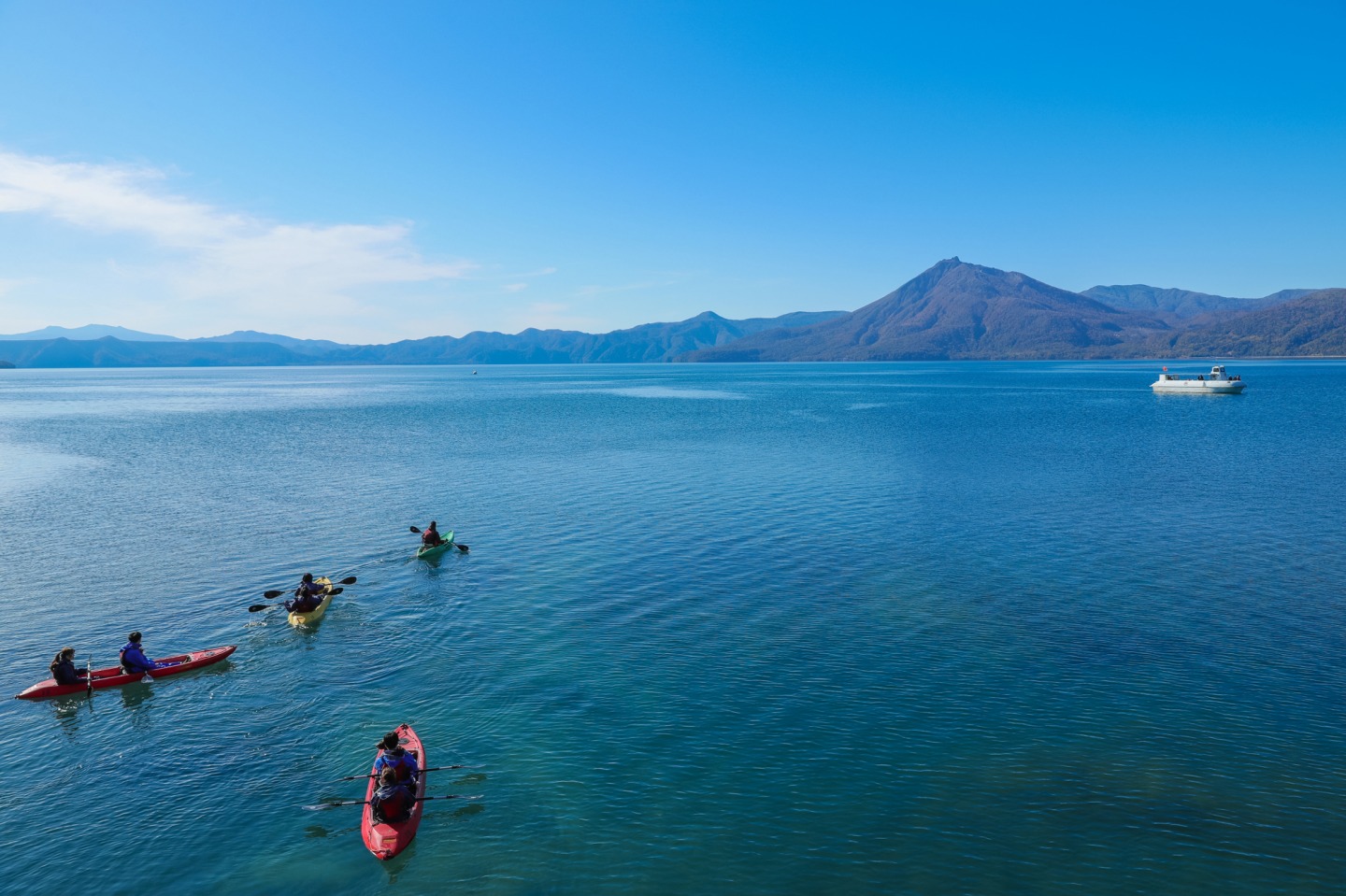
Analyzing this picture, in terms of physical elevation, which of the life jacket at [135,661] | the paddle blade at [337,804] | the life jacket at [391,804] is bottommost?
the paddle blade at [337,804]

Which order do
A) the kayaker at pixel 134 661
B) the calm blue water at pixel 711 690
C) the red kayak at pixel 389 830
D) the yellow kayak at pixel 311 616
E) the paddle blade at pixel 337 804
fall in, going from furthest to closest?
the yellow kayak at pixel 311 616
the kayaker at pixel 134 661
the paddle blade at pixel 337 804
the red kayak at pixel 389 830
the calm blue water at pixel 711 690

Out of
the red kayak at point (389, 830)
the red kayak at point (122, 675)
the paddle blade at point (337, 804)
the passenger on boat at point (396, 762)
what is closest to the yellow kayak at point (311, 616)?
the red kayak at point (122, 675)

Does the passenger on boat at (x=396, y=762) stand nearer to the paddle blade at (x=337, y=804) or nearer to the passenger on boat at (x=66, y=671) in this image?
the paddle blade at (x=337, y=804)

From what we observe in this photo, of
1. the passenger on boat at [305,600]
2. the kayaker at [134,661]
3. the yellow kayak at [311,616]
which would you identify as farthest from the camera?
the passenger on boat at [305,600]

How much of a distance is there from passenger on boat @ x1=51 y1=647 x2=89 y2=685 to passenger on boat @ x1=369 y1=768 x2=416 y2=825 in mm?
16393

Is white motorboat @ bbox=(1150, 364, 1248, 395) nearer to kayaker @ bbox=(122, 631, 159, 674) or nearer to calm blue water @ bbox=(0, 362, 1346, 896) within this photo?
calm blue water @ bbox=(0, 362, 1346, 896)

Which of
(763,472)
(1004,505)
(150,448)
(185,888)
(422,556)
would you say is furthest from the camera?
(150,448)

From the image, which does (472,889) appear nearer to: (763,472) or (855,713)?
(855,713)

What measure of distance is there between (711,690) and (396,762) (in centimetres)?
1153

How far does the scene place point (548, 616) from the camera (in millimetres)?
35375

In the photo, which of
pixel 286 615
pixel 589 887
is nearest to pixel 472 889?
pixel 589 887

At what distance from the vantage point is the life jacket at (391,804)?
20.1 meters

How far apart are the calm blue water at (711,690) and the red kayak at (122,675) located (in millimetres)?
666

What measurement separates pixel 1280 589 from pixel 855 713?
86.6ft
